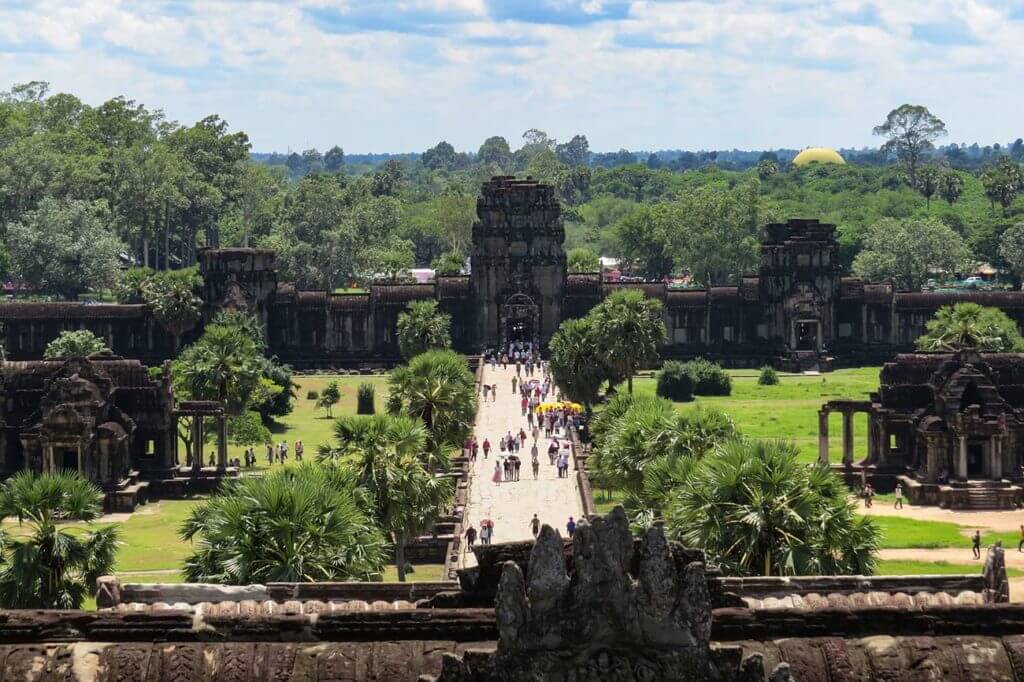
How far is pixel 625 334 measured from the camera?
275 feet

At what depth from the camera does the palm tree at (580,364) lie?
273 feet

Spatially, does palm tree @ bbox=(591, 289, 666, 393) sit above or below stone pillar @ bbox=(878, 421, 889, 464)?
above

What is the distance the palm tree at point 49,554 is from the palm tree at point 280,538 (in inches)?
91.6

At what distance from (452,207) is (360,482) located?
460ft

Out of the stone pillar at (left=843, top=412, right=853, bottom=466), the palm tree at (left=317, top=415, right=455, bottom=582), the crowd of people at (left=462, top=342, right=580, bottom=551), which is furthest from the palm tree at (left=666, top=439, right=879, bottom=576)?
the stone pillar at (left=843, top=412, right=853, bottom=466)

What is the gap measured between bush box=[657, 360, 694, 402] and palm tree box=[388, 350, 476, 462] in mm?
32070

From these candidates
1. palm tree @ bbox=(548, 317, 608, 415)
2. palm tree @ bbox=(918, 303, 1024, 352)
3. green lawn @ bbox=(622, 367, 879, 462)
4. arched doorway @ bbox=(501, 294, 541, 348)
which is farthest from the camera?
arched doorway @ bbox=(501, 294, 541, 348)

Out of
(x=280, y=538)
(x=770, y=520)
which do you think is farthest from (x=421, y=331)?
(x=280, y=538)

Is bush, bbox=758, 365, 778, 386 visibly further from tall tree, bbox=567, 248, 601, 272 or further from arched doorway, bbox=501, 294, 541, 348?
tall tree, bbox=567, 248, 601, 272

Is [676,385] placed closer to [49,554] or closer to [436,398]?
[436,398]

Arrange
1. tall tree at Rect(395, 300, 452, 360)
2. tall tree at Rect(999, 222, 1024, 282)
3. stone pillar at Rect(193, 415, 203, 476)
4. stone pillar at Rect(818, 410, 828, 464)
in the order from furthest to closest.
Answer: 1. tall tree at Rect(999, 222, 1024, 282)
2. tall tree at Rect(395, 300, 452, 360)
3. stone pillar at Rect(193, 415, 203, 476)
4. stone pillar at Rect(818, 410, 828, 464)

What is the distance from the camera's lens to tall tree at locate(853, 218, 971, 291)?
148 meters

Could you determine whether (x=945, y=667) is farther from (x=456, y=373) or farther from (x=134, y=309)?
(x=134, y=309)

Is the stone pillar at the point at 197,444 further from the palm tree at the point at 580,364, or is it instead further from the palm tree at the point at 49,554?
the palm tree at the point at 49,554
